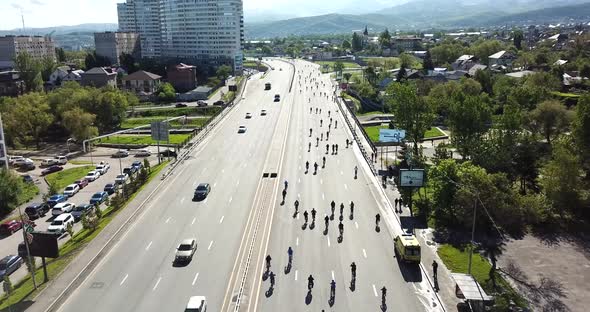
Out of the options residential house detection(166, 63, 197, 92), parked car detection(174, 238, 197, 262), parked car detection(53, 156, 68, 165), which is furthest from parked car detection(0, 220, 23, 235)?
residential house detection(166, 63, 197, 92)

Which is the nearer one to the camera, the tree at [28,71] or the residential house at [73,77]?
the tree at [28,71]

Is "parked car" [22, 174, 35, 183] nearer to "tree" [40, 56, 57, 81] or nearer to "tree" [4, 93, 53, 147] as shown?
"tree" [4, 93, 53, 147]

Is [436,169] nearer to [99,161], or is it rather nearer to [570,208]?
[570,208]

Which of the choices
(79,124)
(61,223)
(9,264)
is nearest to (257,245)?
(9,264)

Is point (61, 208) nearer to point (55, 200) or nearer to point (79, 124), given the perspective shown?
point (55, 200)

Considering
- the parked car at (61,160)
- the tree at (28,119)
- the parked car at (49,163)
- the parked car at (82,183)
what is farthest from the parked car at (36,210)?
the tree at (28,119)

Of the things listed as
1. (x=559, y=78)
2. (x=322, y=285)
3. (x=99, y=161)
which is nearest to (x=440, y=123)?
(x=559, y=78)

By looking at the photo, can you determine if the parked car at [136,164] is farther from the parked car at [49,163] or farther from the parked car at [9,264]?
the parked car at [9,264]
